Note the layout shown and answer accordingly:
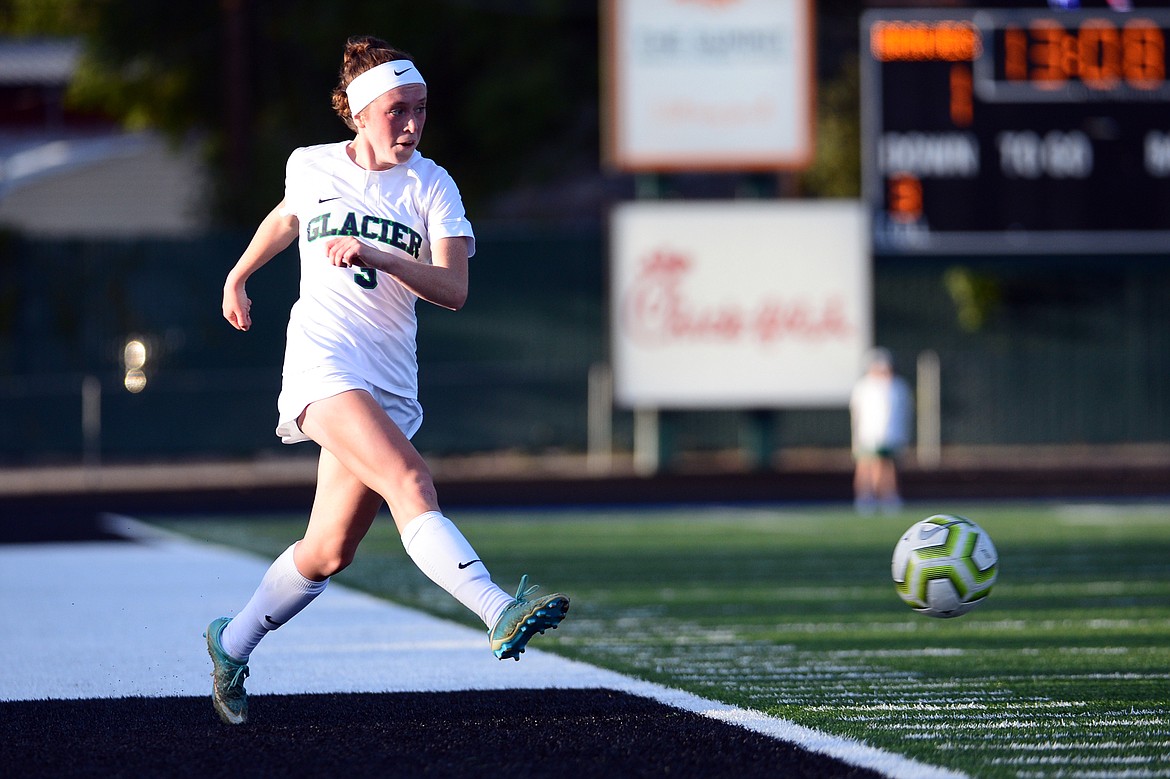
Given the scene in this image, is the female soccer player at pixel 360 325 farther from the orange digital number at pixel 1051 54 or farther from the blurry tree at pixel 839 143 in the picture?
the blurry tree at pixel 839 143

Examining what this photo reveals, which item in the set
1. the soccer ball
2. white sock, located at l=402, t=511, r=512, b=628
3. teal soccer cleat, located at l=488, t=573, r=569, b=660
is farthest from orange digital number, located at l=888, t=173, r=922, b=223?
teal soccer cleat, located at l=488, t=573, r=569, b=660

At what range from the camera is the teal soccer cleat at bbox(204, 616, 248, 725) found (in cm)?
556

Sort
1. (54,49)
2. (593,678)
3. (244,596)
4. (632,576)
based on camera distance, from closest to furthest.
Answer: (593,678), (244,596), (632,576), (54,49)

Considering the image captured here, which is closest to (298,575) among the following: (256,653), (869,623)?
(256,653)

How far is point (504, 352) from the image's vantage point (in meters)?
26.0

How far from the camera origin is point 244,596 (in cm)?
994

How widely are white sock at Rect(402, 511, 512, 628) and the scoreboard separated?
50.2 feet

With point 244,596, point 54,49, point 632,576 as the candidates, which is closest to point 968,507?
point 632,576

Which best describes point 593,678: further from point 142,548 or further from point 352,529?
point 142,548

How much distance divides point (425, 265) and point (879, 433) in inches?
566

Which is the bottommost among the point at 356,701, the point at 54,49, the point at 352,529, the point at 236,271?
the point at 356,701

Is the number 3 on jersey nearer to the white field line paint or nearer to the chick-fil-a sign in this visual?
the white field line paint

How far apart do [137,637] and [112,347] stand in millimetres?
17716

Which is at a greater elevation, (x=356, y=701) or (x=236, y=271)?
(x=236, y=271)
